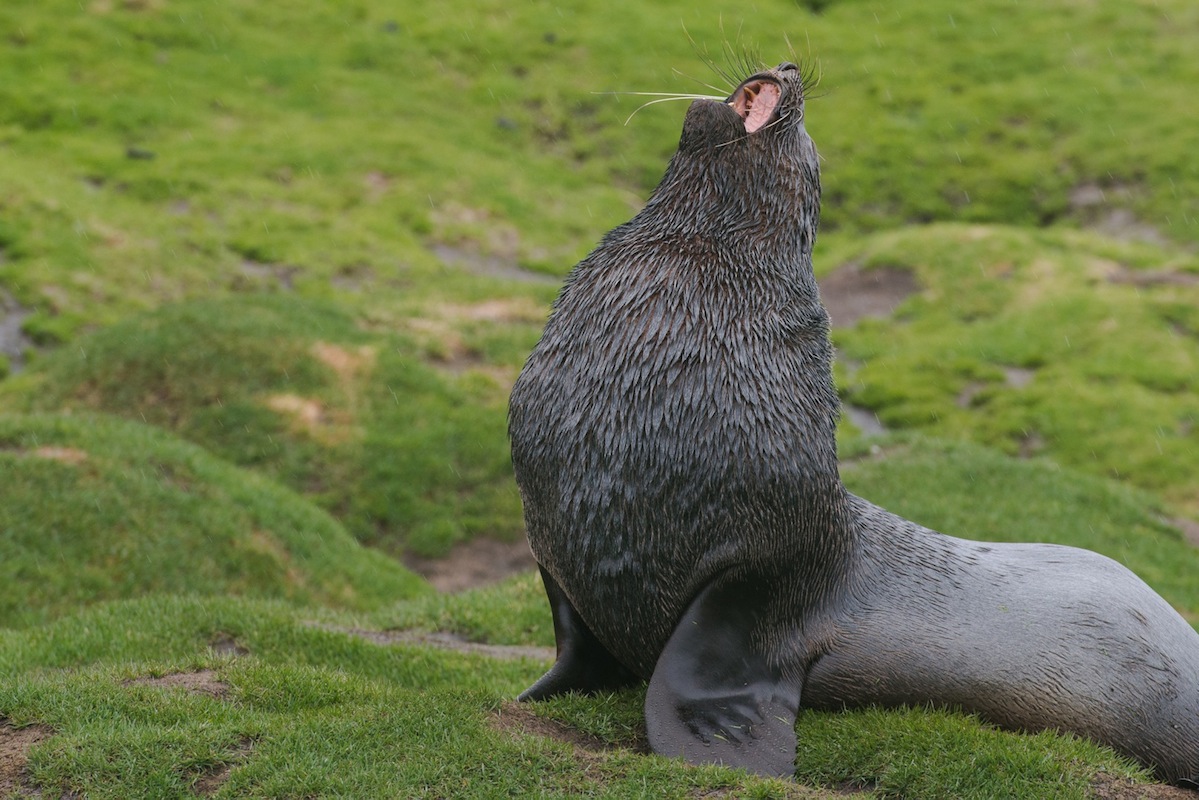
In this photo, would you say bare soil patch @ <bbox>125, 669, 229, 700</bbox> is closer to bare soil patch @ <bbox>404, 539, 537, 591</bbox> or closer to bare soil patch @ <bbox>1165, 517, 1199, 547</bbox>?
bare soil patch @ <bbox>404, 539, 537, 591</bbox>

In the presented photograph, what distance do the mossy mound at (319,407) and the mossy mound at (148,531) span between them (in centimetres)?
161

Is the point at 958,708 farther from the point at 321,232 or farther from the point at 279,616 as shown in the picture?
the point at 321,232

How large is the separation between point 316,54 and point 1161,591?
92.0 ft

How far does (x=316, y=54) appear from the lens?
33.9 meters

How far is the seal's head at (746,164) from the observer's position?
5789 millimetres

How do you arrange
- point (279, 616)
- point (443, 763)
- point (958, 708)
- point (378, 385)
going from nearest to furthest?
1. point (443, 763)
2. point (958, 708)
3. point (279, 616)
4. point (378, 385)

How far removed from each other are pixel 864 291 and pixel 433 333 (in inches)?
397

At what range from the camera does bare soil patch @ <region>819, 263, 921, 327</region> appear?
79.9 ft

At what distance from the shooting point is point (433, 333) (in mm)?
19031

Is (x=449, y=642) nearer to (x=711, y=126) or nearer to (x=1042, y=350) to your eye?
(x=711, y=126)

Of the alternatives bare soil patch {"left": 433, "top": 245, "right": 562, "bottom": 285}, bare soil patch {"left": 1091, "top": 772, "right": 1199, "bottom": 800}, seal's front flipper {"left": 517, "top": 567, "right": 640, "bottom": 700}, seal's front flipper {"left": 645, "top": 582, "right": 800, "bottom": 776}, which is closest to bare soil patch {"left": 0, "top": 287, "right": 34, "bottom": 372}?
bare soil patch {"left": 433, "top": 245, "right": 562, "bottom": 285}

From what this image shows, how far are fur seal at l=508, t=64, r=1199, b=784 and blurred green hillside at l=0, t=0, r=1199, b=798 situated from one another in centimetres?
33

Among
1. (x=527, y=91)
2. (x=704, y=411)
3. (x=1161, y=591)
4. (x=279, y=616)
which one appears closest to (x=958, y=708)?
(x=704, y=411)

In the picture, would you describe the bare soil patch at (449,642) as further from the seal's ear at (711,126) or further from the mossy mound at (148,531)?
the seal's ear at (711,126)
